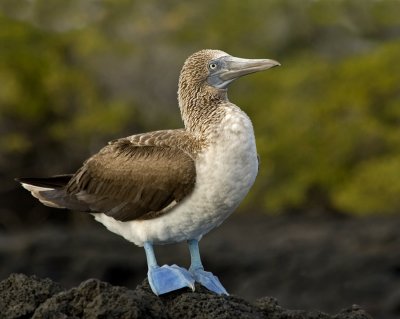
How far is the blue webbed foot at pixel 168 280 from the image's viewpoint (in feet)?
24.8

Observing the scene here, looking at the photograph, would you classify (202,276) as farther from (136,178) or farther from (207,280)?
(136,178)

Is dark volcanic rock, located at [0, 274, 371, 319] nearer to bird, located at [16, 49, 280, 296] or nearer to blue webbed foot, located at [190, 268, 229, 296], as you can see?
blue webbed foot, located at [190, 268, 229, 296]

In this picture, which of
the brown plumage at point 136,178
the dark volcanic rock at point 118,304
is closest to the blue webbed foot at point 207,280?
the dark volcanic rock at point 118,304

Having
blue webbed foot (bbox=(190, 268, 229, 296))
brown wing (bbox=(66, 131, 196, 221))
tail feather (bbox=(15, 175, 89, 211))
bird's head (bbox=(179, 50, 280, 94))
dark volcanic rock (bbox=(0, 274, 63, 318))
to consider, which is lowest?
blue webbed foot (bbox=(190, 268, 229, 296))

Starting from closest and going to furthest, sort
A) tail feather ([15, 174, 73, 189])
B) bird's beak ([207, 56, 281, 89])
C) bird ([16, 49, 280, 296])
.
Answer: bird ([16, 49, 280, 296])
bird's beak ([207, 56, 281, 89])
tail feather ([15, 174, 73, 189])

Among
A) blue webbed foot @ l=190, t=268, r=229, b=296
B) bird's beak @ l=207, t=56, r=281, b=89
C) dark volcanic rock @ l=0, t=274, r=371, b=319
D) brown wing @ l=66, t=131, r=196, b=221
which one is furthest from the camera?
bird's beak @ l=207, t=56, r=281, b=89

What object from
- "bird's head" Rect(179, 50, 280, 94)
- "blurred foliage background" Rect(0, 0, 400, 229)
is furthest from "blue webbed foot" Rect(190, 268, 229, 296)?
"blurred foliage background" Rect(0, 0, 400, 229)

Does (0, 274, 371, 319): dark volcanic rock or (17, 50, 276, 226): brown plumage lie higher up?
(17, 50, 276, 226): brown plumage

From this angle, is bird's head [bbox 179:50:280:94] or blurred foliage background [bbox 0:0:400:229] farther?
blurred foliage background [bbox 0:0:400:229]

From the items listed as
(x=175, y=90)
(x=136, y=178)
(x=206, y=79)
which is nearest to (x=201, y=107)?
(x=206, y=79)

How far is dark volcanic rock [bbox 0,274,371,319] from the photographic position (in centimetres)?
680

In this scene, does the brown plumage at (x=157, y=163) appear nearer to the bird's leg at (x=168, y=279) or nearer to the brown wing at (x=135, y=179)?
the brown wing at (x=135, y=179)

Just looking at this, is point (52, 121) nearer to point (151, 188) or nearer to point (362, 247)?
point (362, 247)

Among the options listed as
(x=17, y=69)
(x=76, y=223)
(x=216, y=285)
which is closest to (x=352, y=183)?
(x=76, y=223)
